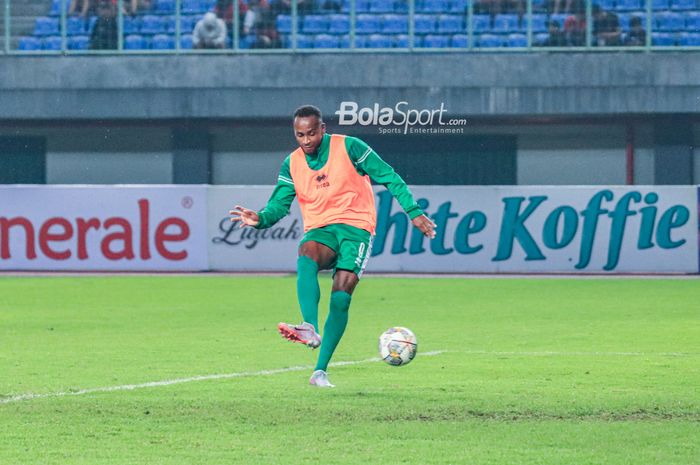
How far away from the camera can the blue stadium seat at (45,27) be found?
33719mm

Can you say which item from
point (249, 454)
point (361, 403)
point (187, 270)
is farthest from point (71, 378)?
point (187, 270)

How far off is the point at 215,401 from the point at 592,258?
18.0 metres

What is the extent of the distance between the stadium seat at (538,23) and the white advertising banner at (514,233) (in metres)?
7.49

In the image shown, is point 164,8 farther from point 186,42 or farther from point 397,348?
point 397,348

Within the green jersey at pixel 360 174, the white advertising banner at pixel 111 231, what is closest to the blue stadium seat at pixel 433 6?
the white advertising banner at pixel 111 231

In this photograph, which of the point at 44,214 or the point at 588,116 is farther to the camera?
the point at 588,116

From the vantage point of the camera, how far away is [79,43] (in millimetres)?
33531

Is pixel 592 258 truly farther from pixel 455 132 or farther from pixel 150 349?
pixel 150 349

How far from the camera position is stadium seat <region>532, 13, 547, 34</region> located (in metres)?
32.7

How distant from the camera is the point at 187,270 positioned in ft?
87.7

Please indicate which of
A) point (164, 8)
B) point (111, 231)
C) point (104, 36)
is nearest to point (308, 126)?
point (111, 231)

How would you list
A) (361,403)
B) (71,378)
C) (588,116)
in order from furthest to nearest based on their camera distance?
(588,116) → (71,378) → (361,403)

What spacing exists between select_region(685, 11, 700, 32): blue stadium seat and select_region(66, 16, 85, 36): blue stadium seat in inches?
536

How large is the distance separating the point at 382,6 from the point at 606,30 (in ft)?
16.7
